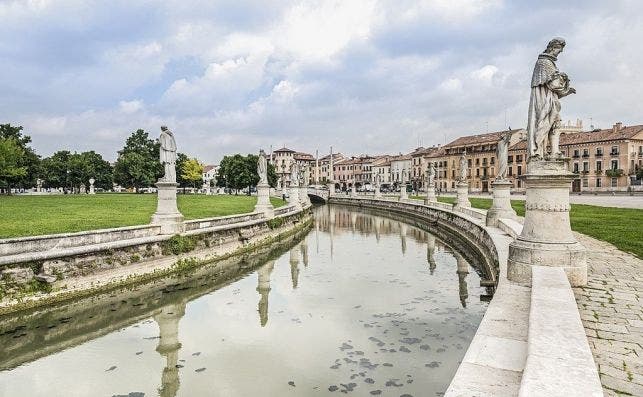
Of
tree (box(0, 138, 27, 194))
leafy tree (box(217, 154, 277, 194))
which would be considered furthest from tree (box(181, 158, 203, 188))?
tree (box(0, 138, 27, 194))

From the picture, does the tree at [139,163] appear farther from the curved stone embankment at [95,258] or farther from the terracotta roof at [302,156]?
the terracotta roof at [302,156]

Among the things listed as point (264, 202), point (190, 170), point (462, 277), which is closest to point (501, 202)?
point (462, 277)

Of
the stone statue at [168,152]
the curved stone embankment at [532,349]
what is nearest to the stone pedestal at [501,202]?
the curved stone embankment at [532,349]

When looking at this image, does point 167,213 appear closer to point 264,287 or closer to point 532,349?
point 264,287

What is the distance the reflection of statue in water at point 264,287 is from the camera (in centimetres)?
1021

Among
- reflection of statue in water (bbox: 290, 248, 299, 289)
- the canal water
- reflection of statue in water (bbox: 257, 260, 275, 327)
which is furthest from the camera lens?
reflection of statue in water (bbox: 290, 248, 299, 289)

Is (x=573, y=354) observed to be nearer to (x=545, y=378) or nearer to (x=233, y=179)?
(x=545, y=378)

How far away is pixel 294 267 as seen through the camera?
16.5 meters

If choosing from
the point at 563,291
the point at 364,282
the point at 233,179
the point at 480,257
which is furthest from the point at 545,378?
the point at 233,179

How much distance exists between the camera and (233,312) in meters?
10.6

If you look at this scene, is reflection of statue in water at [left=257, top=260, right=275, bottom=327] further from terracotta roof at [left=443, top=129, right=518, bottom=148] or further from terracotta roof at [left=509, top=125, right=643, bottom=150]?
terracotta roof at [left=443, top=129, right=518, bottom=148]

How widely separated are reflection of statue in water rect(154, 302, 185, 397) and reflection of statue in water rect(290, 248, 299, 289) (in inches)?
150

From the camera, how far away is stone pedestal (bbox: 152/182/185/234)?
48.4ft

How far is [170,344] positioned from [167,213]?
7301mm
